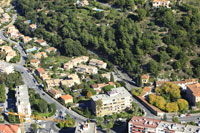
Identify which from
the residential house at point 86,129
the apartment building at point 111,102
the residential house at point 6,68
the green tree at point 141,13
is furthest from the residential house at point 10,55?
the residential house at point 86,129

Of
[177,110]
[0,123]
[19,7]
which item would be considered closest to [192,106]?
[177,110]

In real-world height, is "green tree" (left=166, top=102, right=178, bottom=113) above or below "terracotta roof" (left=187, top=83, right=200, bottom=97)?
below

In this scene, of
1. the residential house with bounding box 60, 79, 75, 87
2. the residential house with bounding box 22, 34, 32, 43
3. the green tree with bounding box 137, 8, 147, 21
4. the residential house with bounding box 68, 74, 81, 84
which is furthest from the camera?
the residential house with bounding box 22, 34, 32, 43

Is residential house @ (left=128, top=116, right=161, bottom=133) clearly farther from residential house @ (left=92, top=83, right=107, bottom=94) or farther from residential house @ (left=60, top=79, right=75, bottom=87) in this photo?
Result: residential house @ (left=60, top=79, right=75, bottom=87)

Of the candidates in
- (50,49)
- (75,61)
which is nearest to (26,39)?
(50,49)

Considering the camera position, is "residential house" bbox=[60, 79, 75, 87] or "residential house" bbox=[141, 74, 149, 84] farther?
"residential house" bbox=[141, 74, 149, 84]

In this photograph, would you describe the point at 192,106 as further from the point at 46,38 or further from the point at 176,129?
the point at 46,38

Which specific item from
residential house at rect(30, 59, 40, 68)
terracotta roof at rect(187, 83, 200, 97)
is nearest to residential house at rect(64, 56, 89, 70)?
residential house at rect(30, 59, 40, 68)
